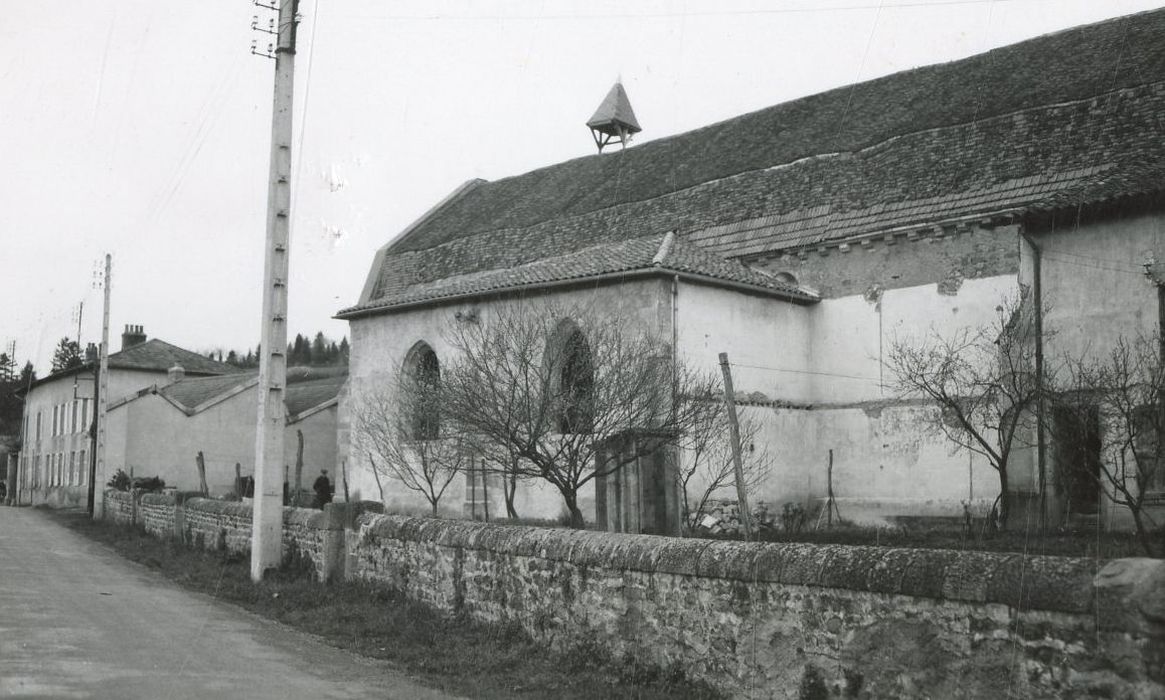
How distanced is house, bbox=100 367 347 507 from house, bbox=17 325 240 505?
104 inches

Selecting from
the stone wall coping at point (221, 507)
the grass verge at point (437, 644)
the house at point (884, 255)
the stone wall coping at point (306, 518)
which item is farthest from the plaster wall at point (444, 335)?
the grass verge at point (437, 644)

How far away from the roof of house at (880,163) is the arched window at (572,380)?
613 cm

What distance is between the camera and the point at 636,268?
20094mm

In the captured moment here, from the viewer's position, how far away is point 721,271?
2116cm

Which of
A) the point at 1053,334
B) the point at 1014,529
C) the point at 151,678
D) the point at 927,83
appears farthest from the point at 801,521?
the point at 151,678

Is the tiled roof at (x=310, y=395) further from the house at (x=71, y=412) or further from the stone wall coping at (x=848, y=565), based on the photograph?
the stone wall coping at (x=848, y=565)

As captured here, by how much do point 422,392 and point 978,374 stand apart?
10461 millimetres

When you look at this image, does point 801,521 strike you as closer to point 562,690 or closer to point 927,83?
point 927,83

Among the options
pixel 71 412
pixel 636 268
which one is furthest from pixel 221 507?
pixel 71 412

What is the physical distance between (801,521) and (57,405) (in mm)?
38923

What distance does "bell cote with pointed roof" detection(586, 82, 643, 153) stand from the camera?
43.4 m

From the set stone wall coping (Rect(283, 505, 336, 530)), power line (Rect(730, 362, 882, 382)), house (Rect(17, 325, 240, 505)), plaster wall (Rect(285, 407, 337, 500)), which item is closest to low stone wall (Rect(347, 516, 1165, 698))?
stone wall coping (Rect(283, 505, 336, 530))

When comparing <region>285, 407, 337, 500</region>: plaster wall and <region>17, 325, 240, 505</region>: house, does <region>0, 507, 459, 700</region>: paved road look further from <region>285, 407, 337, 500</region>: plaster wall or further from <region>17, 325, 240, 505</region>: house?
<region>17, 325, 240, 505</region>: house

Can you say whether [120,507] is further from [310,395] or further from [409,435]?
[310,395]
